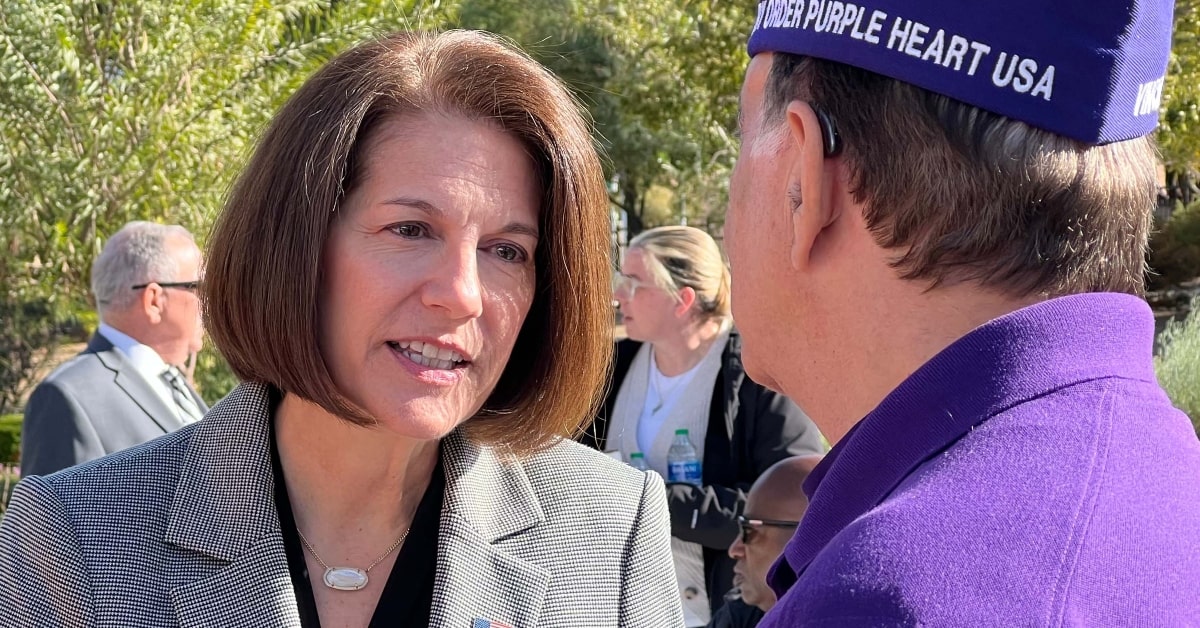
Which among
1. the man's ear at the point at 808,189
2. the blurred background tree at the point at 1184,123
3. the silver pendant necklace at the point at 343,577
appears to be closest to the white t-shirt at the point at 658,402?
→ the silver pendant necklace at the point at 343,577

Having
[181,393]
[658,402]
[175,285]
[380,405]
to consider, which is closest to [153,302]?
[175,285]

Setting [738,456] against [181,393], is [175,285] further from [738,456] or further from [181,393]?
[738,456]

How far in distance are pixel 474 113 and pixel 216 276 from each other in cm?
55

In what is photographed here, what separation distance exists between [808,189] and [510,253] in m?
0.98

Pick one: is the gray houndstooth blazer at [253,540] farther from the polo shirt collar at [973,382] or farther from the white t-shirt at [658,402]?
the white t-shirt at [658,402]

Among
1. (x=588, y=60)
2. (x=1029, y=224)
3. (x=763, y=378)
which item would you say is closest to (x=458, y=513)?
(x=763, y=378)

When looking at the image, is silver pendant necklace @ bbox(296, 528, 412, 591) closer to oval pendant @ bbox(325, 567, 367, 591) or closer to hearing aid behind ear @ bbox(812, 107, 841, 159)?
oval pendant @ bbox(325, 567, 367, 591)

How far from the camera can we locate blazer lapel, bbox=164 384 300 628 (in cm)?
195

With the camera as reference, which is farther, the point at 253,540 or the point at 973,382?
the point at 253,540

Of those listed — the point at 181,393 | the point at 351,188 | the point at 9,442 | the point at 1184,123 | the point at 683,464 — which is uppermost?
the point at 1184,123

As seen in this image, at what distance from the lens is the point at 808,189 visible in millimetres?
1252

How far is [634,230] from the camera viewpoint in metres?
23.8

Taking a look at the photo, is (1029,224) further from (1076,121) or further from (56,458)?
A: (56,458)

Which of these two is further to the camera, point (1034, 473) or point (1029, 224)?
point (1029, 224)
